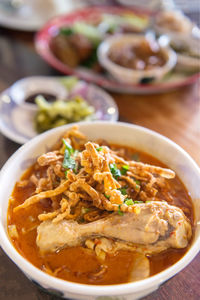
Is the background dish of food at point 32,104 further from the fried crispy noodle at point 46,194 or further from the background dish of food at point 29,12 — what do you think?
Result: the background dish of food at point 29,12

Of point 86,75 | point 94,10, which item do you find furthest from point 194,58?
point 94,10

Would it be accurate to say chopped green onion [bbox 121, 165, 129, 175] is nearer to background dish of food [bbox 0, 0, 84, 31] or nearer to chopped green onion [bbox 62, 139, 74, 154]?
chopped green onion [bbox 62, 139, 74, 154]

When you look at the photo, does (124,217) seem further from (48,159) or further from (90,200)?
(48,159)

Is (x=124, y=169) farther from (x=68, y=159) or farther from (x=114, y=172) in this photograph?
(x=68, y=159)

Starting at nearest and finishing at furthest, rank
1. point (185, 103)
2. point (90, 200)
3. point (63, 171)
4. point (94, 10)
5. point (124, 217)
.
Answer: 1. point (124, 217)
2. point (90, 200)
3. point (63, 171)
4. point (185, 103)
5. point (94, 10)

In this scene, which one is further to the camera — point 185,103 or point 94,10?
point 94,10

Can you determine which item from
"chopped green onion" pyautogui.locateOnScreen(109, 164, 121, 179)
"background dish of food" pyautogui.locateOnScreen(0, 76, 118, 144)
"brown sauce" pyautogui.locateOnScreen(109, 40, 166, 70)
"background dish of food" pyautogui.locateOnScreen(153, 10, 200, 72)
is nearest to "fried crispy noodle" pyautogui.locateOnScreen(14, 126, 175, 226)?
"chopped green onion" pyautogui.locateOnScreen(109, 164, 121, 179)

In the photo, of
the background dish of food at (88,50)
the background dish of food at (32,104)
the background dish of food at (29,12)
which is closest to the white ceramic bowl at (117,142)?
the background dish of food at (32,104)
